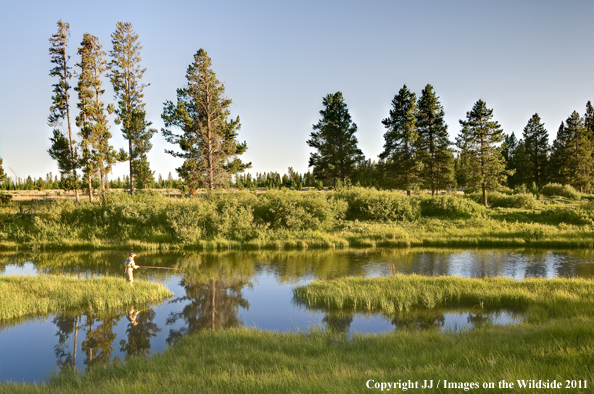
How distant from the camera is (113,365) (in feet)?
29.5

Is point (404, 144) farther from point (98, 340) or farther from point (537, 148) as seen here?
point (98, 340)

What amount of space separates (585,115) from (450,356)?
2594 inches

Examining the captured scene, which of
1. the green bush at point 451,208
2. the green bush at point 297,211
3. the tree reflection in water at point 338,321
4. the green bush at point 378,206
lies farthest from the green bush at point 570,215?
the tree reflection in water at point 338,321

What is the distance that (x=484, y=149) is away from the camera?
1663 inches

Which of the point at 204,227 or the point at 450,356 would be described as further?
the point at 204,227

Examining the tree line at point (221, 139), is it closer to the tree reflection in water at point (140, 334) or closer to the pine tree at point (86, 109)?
the pine tree at point (86, 109)

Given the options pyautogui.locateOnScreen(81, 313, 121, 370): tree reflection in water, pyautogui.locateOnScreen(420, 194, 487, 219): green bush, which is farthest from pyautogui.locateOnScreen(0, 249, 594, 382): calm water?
pyautogui.locateOnScreen(420, 194, 487, 219): green bush

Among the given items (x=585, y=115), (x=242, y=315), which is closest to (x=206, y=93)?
(x=242, y=315)

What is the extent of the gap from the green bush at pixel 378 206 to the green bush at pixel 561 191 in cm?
2276

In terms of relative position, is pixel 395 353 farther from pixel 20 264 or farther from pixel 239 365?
pixel 20 264

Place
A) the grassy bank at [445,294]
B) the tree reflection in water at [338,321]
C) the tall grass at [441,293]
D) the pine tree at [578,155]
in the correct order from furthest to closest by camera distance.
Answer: the pine tree at [578,155]
the tall grass at [441,293]
the grassy bank at [445,294]
the tree reflection in water at [338,321]

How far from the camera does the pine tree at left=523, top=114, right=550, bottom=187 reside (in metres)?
61.3

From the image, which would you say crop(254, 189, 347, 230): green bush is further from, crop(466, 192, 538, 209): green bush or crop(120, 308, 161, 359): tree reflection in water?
crop(120, 308, 161, 359): tree reflection in water

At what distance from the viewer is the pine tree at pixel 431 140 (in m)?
48.6
